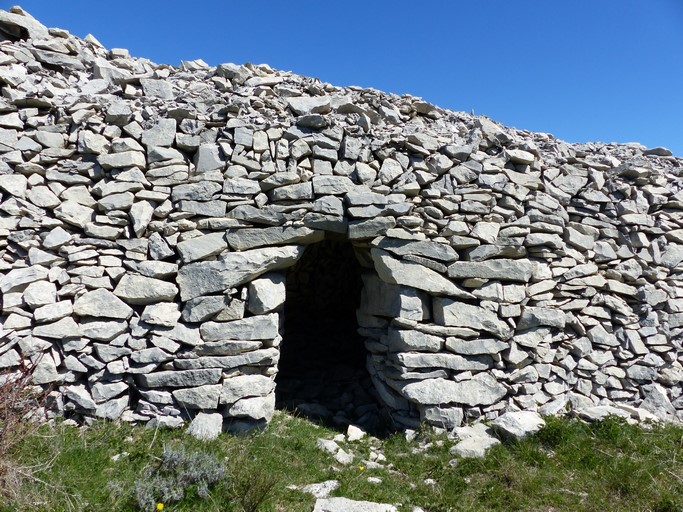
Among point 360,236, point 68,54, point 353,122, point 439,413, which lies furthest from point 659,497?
point 68,54

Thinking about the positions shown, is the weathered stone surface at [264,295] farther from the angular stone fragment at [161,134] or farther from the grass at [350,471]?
the angular stone fragment at [161,134]

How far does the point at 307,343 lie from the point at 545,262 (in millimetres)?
4080

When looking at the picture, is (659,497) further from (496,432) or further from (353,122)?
(353,122)

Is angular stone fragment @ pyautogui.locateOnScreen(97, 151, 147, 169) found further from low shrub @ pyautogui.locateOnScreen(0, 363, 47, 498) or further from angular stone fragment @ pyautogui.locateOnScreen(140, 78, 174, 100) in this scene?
low shrub @ pyautogui.locateOnScreen(0, 363, 47, 498)

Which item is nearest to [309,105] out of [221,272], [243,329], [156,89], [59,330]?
[156,89]

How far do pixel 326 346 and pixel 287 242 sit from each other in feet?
10.3

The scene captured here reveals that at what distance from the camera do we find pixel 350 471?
4.43 meters

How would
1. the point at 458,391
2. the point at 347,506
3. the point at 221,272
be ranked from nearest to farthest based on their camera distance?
1. the point at 347,506
2. the point at 221,272
3. the point at 458,391

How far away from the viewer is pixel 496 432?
502cm

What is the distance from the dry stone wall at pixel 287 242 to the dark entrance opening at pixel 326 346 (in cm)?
62

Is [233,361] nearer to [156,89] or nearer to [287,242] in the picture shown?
[287,242]

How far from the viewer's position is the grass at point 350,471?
3.69m

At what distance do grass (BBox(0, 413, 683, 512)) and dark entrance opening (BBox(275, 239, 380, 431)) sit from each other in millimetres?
938

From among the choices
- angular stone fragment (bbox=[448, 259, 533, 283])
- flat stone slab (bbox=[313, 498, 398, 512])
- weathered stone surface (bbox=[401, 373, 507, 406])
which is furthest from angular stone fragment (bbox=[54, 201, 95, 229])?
angular stone fragment (bbox=[448, 259, 533, 283])
